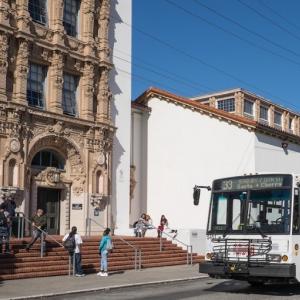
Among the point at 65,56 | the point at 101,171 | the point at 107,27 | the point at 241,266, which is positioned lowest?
the point at 241,266

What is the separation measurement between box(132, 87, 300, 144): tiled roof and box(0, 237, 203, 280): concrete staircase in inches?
332

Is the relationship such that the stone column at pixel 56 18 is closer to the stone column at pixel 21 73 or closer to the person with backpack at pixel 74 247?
the stone column at pixel 21 73

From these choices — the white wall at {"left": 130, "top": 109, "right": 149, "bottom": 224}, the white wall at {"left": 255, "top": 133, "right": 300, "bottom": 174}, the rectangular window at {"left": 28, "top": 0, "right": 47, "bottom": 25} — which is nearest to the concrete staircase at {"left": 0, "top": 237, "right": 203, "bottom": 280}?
the white wall at {"left": 130, "top": 109, "right": 149, "bottom": 224}

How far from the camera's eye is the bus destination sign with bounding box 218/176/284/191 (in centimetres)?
1483

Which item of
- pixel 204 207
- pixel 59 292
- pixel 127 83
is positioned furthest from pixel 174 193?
pixel 59 292

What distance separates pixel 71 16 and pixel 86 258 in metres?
12.8

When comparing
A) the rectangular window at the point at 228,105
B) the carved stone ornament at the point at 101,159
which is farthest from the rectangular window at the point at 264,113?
the carved stone ornament at the point at 101,159

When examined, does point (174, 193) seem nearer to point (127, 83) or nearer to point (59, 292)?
point (127, 83)

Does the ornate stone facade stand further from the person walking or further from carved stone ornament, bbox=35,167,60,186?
the person walking

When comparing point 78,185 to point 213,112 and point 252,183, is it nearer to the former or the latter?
point 213,112

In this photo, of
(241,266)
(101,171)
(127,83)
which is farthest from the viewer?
(127,83)

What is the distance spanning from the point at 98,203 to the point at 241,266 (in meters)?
15.9

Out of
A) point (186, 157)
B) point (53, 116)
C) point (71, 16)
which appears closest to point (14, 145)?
point (53, 116)

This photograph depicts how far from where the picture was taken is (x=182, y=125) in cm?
3566
